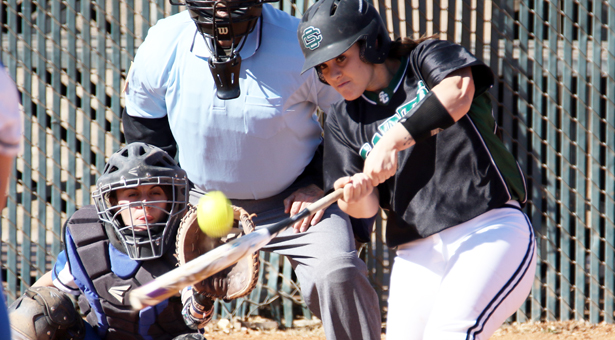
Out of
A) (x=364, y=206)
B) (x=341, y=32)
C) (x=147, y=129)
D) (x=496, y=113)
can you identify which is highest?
(x=341, y=32)

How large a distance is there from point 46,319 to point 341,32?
5.98 ft

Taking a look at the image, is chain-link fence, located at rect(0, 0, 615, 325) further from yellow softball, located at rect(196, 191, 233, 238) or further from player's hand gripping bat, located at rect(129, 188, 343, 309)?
player's hand gripping bat, located at rect(129, 188, 343, 309)

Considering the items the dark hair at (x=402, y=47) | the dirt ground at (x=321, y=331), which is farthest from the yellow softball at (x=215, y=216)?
the dirt ground at (x=321, y=331)

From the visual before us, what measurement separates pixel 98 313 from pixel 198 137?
3.40 feet

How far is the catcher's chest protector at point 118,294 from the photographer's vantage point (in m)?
2.86

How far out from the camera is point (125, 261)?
9.75 ft

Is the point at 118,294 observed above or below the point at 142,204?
below

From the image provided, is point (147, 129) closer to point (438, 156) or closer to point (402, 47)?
point (402, 47)

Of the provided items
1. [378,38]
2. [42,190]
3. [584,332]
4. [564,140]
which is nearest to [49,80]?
[42,190]

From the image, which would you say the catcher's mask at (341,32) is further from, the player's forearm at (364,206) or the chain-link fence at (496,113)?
the chain-link fence at (496,113)

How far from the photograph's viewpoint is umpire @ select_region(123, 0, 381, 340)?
3.11 meters

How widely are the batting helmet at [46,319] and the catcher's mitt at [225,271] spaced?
1.80 ft

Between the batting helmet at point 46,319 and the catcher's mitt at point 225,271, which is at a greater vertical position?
the catcher's mitt at point 225,271

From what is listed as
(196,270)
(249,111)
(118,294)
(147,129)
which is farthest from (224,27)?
(196,270)
